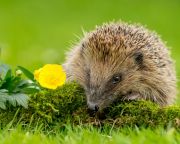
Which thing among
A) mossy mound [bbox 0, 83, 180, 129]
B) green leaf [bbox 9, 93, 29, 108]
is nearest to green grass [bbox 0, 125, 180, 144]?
mossy mound [bbox 0, 83, 180, 129]

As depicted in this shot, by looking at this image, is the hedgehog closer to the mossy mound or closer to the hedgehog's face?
the hedgehog's face

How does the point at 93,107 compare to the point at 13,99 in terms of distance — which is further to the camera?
the point at 93,107

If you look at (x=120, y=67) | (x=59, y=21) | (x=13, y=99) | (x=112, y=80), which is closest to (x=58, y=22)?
(x=59, y=21)

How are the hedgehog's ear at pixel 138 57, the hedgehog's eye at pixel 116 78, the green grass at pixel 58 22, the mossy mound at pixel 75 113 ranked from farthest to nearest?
1. the green grass at pixel 58 22
2. the hedgehog's ear at pixel 138 57
3. the hedgehog's eye at pixel 116 78
4. the mossy mound at pixel 75 113

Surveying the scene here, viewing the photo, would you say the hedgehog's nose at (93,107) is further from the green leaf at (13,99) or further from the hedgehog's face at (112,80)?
the green leaf at (13,99)

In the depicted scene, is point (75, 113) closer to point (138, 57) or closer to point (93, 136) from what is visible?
point (93, 136)

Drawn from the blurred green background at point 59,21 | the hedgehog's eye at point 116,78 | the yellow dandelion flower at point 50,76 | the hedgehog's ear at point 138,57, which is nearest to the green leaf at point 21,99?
the yellow dandelion flower at point 50,76
